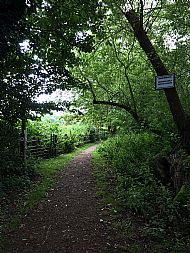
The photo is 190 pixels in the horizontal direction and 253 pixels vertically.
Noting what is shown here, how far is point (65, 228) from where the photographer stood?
18.2 feet

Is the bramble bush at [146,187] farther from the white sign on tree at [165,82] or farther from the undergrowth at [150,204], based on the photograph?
the white sign on tree at [165,82]

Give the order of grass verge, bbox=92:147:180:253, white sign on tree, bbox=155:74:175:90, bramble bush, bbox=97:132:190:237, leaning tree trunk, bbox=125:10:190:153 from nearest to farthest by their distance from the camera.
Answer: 1. grass verge, bbox=92:147:180:253
2. bramble bush, bbox=97:132:190:237
3. white sign on tree, bbox=155:74:175:90
4. leaning tree trunk, bbox=125:10:190:153

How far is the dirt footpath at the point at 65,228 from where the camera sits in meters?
4.68

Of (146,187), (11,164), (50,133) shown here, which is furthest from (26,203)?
(50,133)

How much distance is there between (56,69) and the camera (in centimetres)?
802

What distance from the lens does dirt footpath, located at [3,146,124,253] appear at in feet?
15.4

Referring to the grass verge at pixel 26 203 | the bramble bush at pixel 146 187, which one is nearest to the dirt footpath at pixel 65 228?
the grass verge at pixel 26 203

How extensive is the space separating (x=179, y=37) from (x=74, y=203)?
5.72m

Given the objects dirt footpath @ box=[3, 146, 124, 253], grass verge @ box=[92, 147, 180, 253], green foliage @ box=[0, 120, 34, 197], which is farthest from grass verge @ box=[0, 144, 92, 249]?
grass verge @ box=[92, 147, 180, 253]

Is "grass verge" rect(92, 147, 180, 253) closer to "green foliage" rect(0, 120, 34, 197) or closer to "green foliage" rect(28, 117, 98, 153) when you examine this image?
"green foliage" rect(0, 120, 34, 197)

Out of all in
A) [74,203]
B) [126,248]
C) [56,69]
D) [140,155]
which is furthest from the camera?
[140,155]

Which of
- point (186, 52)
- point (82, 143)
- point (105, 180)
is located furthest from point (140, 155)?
point (82, 143)

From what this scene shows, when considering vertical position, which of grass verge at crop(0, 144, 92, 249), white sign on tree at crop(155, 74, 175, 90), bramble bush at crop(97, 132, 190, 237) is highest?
white sign on tree at crop(155, 74, 175, 90)

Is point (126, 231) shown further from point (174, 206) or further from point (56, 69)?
point (56, 69)
